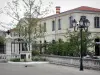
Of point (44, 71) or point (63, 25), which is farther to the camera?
point (63, 25)

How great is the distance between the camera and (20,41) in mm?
42094

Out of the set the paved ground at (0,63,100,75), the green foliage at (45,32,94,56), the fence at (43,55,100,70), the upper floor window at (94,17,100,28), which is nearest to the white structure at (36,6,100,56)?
the upper floor window at (94,17,100,28)

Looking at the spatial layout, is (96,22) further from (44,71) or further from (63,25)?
(44,71)

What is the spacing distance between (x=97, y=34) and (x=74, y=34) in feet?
52.6

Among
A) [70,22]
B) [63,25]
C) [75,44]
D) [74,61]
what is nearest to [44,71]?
[74,61]

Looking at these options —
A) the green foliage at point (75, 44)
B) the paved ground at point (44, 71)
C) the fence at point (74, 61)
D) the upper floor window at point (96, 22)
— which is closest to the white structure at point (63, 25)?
the upper floor window at point (96, 22)

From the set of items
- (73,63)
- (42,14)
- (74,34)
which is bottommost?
(73,63)

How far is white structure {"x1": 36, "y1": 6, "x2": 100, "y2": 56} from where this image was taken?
154ft

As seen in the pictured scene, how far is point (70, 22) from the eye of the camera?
47.9 m

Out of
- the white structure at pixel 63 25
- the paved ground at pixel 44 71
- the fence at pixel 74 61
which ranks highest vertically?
the white structure at pixel 63 25

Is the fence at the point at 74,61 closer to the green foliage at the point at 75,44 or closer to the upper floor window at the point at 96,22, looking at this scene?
the green foliage at the point at 75,44

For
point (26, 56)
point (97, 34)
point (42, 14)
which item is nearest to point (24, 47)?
point (42, 14)

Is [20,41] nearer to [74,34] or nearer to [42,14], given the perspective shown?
[42,14]

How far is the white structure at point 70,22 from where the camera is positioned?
4691cm
